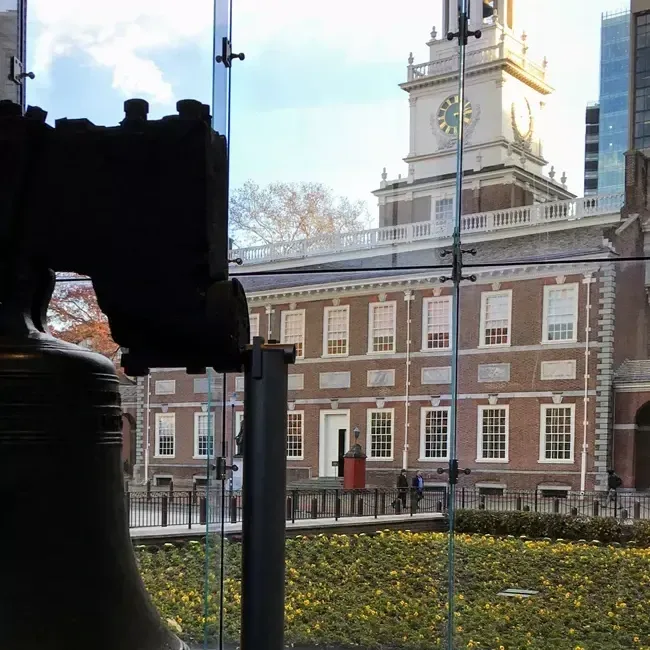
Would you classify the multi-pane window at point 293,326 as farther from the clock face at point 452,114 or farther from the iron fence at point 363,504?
the clock face at point 452,114

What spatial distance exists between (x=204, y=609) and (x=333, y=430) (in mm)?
1301

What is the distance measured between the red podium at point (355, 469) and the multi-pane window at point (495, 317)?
3.42 feet

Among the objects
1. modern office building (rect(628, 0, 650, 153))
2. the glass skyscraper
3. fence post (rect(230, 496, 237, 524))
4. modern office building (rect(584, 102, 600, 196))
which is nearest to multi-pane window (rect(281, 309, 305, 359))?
fence post (rect(230, 496, 237, 524))

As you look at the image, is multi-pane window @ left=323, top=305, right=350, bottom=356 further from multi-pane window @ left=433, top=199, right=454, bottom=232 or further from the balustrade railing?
multi-pane window @ left=433, top=199, right=454, bottom=232

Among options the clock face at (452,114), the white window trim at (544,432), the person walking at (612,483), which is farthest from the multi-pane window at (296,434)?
the clock face at (452,114)

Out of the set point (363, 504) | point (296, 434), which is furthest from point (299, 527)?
point (296, 434)

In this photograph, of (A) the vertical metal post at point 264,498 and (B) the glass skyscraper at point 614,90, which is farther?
(B) the glass skyscraper at point 614,90

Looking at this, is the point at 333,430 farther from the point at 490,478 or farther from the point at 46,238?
the point at 46,238

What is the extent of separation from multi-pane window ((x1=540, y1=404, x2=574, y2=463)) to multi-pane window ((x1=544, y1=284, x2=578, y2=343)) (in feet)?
1.38

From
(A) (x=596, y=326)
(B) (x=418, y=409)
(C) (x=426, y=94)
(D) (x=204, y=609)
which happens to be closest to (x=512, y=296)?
(A) (x=596, y=326)

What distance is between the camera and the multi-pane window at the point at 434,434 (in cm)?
546

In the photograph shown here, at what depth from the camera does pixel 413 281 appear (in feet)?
17.4

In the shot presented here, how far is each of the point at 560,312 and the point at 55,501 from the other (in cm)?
470

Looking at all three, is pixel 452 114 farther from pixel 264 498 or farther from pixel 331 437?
pixel 264 498
